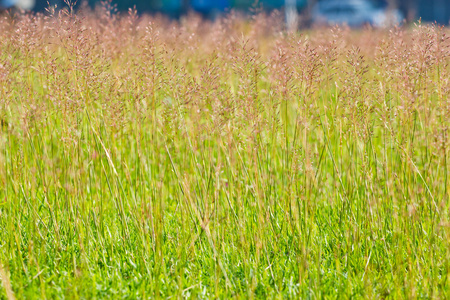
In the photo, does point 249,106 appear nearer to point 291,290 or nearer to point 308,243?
point 308,243

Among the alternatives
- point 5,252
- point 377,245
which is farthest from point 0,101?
point 377,245

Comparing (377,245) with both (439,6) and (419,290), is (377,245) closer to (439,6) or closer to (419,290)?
(419,290)

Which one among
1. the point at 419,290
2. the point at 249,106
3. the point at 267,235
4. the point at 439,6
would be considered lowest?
the point at 419,290

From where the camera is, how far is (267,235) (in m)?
2.12

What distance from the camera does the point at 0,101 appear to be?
6.39 ft

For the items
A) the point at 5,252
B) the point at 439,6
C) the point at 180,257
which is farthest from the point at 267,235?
the point at 439,6

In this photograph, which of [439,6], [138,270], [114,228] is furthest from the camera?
[439,6]

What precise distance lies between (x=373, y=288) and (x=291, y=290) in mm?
306

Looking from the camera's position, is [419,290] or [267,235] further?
[267,235]

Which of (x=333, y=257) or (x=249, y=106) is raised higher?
(x=249, y=106)

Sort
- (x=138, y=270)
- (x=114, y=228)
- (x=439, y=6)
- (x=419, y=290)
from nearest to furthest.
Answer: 1. (x=419, y=290)
2. (x=138, y=270)
3. (x=114, y=228)
4. (x=439, y=6)

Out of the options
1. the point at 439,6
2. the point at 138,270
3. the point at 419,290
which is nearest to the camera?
the point at 419,290

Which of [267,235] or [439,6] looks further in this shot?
[439,6]

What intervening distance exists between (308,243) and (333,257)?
20cm
